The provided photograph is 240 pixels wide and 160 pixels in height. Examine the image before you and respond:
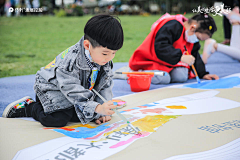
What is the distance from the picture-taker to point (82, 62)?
103cm

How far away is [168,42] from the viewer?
6.23 feet

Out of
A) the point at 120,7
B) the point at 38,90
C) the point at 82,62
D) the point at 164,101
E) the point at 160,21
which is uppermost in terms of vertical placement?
the point at 120,7

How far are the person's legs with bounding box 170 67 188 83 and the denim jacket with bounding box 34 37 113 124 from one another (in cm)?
96

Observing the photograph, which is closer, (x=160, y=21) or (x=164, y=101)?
(x=164, y=101)

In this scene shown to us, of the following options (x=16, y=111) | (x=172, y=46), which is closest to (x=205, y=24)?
(x=172, y=46)

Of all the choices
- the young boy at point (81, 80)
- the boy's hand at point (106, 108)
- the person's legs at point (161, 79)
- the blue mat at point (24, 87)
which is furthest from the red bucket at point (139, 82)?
the boy's hand at point (106, 108)

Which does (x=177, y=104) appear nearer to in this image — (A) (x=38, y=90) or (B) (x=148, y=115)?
(B) (x=148, y=115)

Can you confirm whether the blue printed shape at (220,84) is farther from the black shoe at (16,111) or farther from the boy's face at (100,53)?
the black shoe at (16,111)

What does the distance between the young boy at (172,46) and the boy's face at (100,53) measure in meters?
0.95

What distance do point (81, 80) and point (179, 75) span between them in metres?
1.09

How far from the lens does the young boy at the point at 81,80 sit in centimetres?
94

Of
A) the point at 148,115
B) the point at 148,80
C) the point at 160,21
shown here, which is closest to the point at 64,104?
the point at 148,115

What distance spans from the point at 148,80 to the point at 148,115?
56 cm

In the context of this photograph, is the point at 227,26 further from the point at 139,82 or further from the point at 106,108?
the point at 106,108
